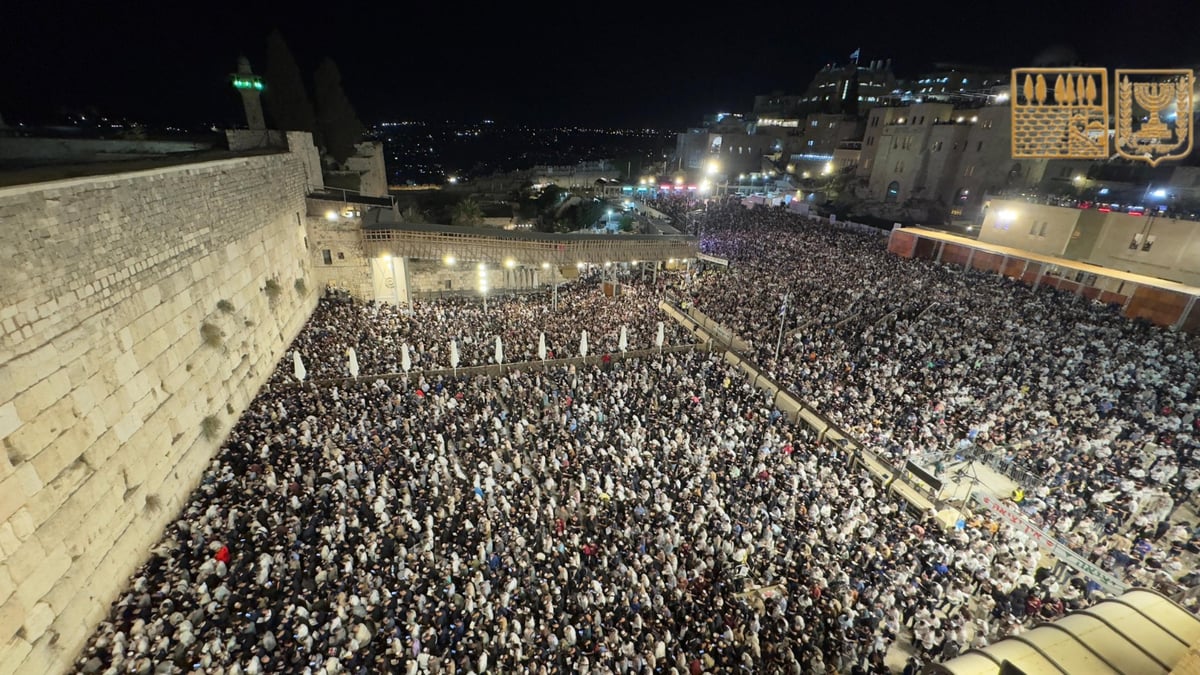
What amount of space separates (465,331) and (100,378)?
420 inches

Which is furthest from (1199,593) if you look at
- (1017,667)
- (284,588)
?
(284,588)

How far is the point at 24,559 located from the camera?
6266 mm

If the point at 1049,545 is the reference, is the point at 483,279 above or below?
above

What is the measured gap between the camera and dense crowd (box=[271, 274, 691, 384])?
1523 cm

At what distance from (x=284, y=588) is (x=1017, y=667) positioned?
371 inches

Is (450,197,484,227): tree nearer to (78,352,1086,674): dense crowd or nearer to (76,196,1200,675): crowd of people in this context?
(76,196,1200,675): crowd of people

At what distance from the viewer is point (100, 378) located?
303 inches

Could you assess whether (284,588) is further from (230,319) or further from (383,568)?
(230,319)

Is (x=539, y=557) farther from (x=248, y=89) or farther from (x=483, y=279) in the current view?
(x=248, y=89)

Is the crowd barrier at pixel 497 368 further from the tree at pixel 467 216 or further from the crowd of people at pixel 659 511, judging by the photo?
the tree at pixel 467 216

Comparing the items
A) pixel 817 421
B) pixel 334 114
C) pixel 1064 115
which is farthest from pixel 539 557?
pixel 1064 115

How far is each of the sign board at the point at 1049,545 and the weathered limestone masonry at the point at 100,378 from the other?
54.4 ft

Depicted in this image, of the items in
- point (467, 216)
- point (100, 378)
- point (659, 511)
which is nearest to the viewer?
point (100, 378)

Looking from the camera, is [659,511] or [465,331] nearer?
[659,511]
